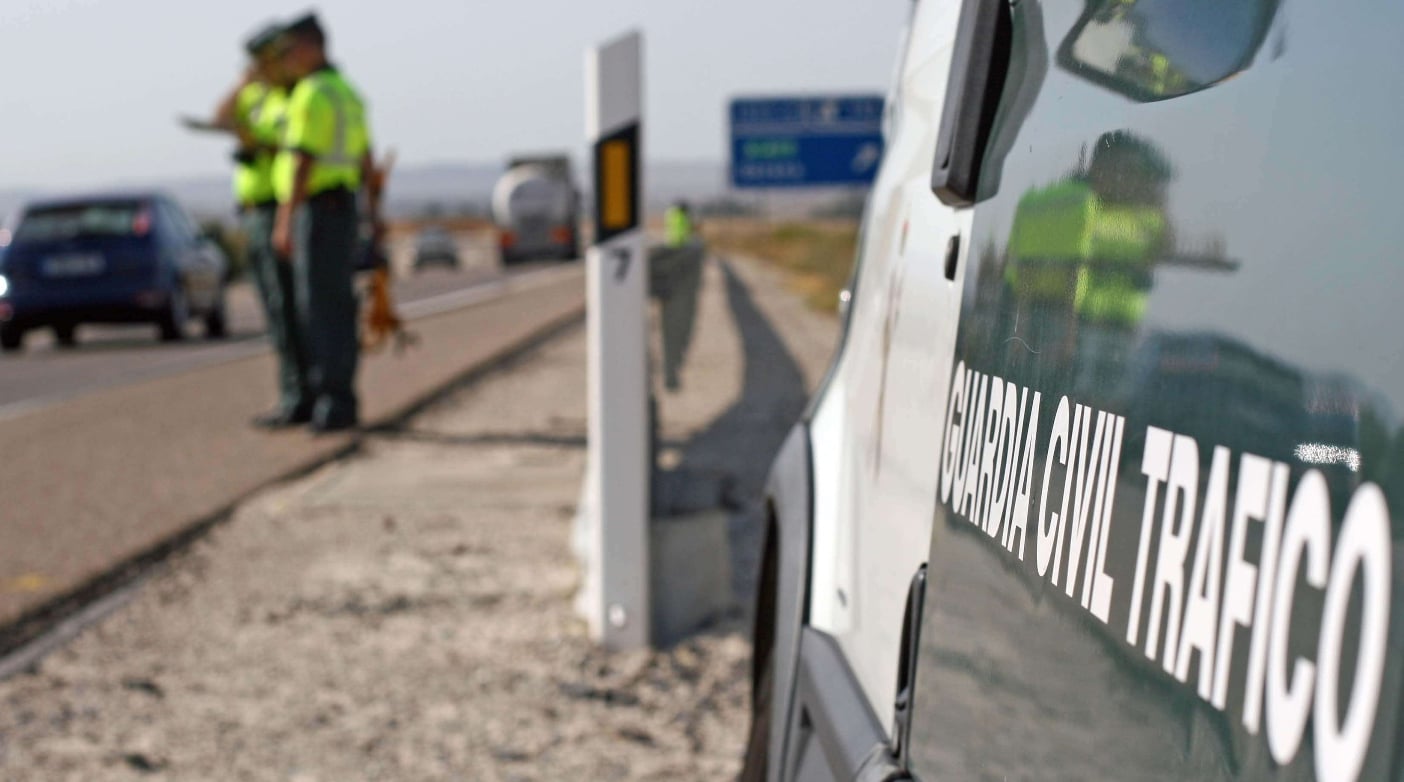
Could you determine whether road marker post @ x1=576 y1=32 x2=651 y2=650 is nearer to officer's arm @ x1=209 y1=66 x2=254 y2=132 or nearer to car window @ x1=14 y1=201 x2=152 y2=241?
officer's arm @ x1=209 y1=66 x2=254 y2=132

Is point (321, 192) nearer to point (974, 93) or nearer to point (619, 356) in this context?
point (619, 356)

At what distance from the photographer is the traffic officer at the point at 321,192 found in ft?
29.2

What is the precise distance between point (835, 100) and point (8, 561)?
13.3 m

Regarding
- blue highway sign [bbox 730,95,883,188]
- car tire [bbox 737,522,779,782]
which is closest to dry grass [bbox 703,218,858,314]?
car tire [bbox 737,522,779,782]

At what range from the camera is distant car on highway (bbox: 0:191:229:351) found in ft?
62.0

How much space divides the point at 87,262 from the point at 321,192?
1079 cm

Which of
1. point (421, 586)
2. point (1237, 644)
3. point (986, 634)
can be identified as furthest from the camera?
point (421, 586)

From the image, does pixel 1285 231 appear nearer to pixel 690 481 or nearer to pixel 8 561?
pixel 690 481

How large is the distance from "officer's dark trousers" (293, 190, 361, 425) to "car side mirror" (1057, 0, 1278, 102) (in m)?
7.80

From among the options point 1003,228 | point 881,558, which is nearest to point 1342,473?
point 1003,228

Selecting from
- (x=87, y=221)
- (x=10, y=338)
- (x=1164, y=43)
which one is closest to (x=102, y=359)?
(x=87, y=221)

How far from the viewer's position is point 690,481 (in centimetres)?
519

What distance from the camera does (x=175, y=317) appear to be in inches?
768

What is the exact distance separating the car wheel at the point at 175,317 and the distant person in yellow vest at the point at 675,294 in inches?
456
